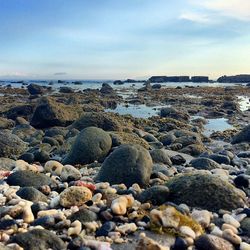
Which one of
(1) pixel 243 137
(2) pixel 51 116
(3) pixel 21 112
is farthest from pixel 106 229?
(3) pixel 21 112

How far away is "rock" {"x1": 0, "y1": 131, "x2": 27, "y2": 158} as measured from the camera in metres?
11.2

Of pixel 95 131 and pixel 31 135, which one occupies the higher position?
pixel 95 131

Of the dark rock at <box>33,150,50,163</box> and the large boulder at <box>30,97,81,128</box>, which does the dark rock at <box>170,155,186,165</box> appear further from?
the large boulder at <box>30,97,81,128</box>

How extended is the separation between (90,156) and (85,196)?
4.29 m

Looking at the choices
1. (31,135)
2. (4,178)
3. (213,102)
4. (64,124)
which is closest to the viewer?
(4,178)

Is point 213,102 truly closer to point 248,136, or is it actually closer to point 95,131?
point 248,136

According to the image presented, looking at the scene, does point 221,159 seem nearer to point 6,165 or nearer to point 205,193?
point 205,193

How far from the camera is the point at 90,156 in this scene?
34.1 feet

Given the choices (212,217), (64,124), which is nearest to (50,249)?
(212,217)

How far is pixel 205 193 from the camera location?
6418mm

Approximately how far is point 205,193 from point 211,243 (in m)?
1.54

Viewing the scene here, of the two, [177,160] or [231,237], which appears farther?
[177,160]

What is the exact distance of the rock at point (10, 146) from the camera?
1118cm

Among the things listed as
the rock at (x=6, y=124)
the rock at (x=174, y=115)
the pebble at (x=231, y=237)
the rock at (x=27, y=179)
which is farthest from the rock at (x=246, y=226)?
the rock at (x=174, y=115)
